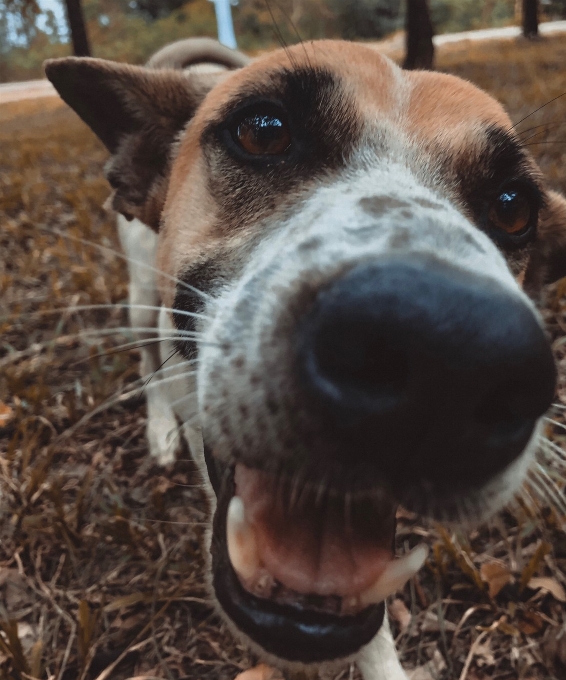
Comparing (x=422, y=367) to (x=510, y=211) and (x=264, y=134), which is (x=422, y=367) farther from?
(x=510, y=211)

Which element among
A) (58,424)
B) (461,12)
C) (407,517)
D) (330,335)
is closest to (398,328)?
(330,335)

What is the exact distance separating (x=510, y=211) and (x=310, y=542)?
4.32 ft

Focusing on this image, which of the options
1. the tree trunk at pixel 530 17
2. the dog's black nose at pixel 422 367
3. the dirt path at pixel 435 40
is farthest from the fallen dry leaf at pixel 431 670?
the tree trunk at pixel 530 17

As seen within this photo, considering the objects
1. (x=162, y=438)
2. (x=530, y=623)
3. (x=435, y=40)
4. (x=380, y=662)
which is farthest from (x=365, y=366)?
(x=435, y=40)

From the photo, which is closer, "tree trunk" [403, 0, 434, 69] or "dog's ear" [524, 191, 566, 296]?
"dog's ear" [524, 191, 566, 296]

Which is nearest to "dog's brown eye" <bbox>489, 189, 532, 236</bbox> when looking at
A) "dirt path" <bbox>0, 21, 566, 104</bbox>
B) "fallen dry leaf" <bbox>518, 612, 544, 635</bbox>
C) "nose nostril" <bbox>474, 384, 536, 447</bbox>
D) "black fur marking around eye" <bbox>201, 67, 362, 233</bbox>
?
"black fur marking around eye" <bbox>201, 67, 362, 233</bbox>

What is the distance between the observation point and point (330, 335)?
88 cm

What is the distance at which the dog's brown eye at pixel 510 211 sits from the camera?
72.7 inches

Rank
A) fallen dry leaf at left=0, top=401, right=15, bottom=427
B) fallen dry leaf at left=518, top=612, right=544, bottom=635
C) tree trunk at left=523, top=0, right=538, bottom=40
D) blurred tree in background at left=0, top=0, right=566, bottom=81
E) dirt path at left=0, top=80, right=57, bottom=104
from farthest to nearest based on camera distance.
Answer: dirt path at left=0, top=80, right=57, bottom=104, blurred tree in background at left=0, top=0, right=566, bottom=81, tree trunk at left=523, top=0, right=538, bottom=40, fallen dry leaf at left=0, top=401, right=15, bottom=427, fallen dry leaf at left=518, top=612, right=544, bottom=635

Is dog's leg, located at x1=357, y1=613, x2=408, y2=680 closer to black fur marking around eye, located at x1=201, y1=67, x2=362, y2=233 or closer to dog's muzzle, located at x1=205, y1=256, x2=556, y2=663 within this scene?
dog's muzzle, located at x1=205, y1=256, x2=556, y2=663

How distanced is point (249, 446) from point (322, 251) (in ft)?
1.44

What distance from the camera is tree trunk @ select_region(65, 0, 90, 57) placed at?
547 centimetres

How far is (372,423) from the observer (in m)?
0.87

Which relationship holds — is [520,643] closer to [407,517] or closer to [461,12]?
[407,517]
